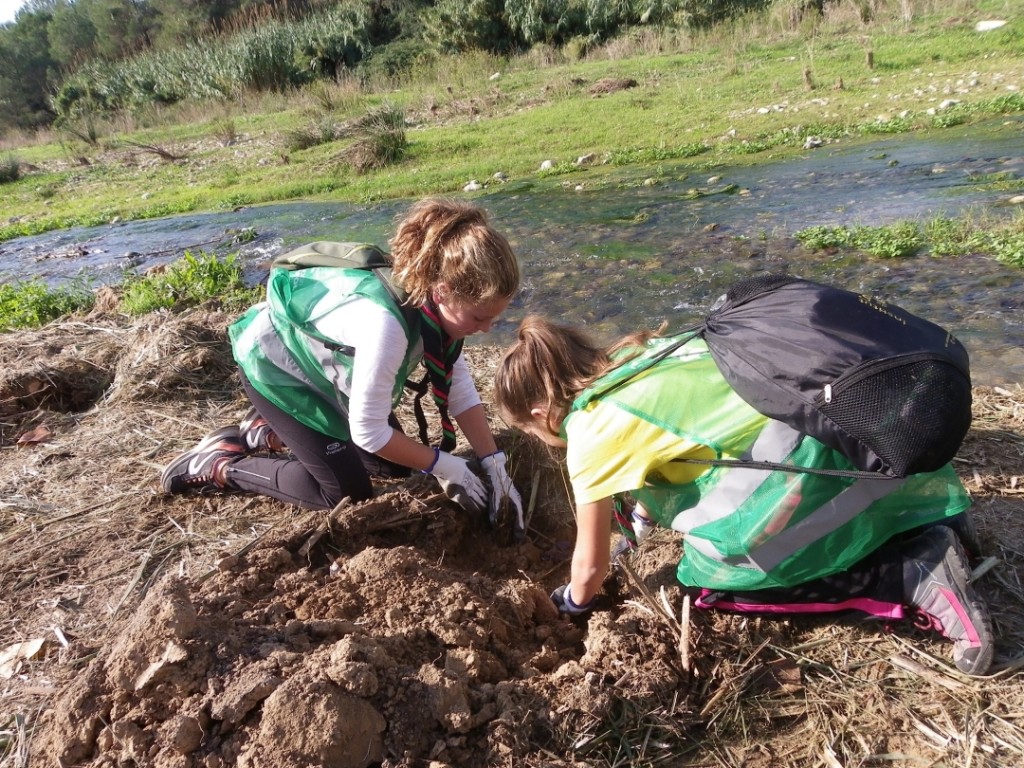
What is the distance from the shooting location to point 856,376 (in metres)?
1.46

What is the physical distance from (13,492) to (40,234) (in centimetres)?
1062

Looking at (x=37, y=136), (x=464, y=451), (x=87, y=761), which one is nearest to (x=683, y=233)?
(x=464, y=451)

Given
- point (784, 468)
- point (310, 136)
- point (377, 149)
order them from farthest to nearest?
1. point (310, 136)
2. point (377, 149)
3. point (784, 468)

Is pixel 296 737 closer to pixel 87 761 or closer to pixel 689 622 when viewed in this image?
pixel 87 761

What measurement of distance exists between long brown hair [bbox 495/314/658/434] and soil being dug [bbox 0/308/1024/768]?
0.58 meters

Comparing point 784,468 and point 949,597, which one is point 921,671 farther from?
point 784,468

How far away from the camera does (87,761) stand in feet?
5.30

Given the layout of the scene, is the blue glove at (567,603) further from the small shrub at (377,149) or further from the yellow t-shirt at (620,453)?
the small shrub at (377,149)

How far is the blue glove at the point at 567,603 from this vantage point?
2137mm

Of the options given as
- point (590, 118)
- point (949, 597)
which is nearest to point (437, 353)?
point (949, 597)

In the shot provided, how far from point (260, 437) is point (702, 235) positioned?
427cm

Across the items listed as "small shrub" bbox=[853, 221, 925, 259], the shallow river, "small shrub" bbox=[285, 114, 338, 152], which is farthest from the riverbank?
"small shrub" bbox=[853, 221, 925, 259]

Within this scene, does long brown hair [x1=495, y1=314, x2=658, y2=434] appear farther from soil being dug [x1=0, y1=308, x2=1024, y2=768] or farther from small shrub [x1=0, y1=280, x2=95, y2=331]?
small shrub [x1=0, y1=280, x2=95, y2=331]

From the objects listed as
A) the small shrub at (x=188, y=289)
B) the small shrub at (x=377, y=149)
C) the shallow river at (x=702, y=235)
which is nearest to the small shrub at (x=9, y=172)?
the shallow river at (x=702, y=235)
